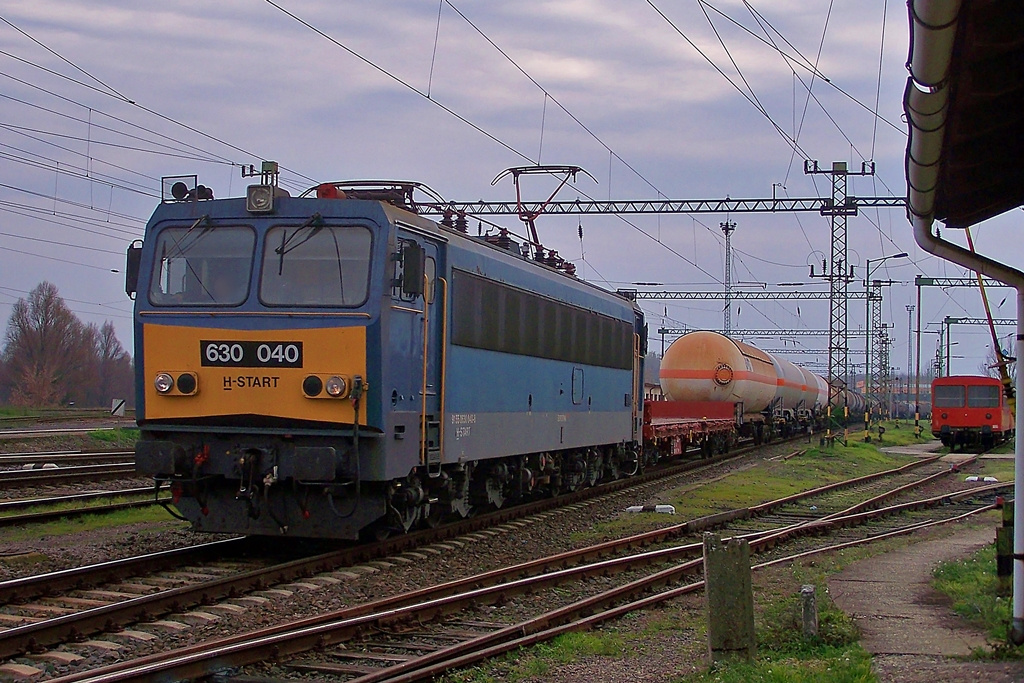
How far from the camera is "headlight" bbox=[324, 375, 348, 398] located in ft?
35.3

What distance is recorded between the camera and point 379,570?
11180 millimetres

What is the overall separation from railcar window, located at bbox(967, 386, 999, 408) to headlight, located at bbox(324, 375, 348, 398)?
114ft

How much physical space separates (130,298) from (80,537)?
3.09m

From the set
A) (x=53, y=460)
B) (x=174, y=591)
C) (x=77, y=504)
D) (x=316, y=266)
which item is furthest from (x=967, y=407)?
(x=174, y=591)

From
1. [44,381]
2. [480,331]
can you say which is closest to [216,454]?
[480,331]

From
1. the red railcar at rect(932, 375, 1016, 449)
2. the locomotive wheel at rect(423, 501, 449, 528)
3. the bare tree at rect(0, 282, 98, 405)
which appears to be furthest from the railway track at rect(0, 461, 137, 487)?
the bare tree at rect(0, 282, 98, 405)

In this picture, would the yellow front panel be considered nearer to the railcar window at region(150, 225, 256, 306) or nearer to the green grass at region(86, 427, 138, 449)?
the railcar window at region(150, 225, 256, 306)

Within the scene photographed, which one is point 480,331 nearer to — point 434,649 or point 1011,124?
point 434,649

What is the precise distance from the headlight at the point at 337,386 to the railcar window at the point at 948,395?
114ft

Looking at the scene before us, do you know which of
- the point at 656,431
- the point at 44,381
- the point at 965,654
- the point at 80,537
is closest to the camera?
the point at 965,654

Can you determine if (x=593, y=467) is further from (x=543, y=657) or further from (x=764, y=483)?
(x=543, y=657)

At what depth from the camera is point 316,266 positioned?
11289 mm

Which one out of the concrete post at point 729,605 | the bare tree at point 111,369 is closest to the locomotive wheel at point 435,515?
the concrete post at point 729,605

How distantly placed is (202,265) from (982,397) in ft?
116
